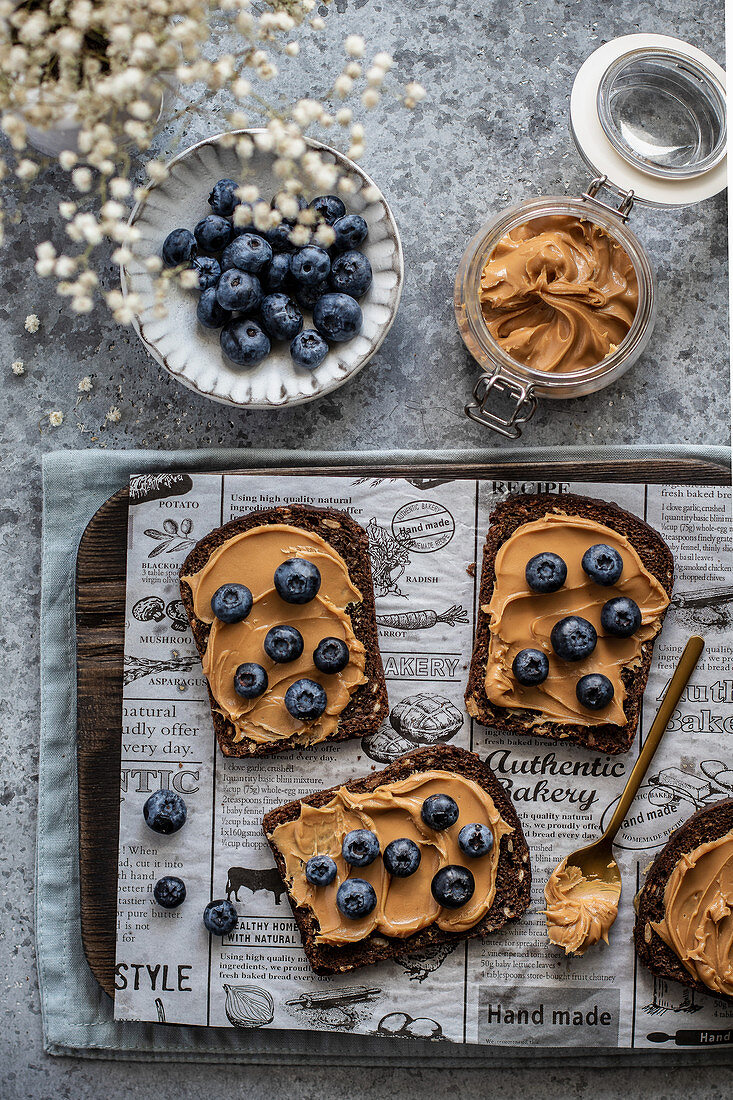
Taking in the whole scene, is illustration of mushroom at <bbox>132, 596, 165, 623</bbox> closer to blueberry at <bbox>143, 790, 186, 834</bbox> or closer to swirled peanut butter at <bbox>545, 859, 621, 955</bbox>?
blueberry at <bbox>143, 790, 186, 834</bbox>

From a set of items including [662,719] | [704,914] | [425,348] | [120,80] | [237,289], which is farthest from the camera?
[425,348]

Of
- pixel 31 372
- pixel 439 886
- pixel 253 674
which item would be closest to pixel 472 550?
pixel 253 674

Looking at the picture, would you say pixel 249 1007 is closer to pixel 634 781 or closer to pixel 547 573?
pixel 634 781

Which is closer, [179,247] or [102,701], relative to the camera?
[179,247]

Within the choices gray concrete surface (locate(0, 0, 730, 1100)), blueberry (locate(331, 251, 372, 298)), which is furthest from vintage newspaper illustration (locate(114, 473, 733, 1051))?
blueberry (locate(331, 251, 372, 298))

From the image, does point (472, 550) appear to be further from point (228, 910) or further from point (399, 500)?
point (228, 910)

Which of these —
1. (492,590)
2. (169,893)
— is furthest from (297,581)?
A: (169,893)

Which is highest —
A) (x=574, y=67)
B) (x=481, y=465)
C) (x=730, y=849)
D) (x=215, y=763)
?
(x=574, y=67)
